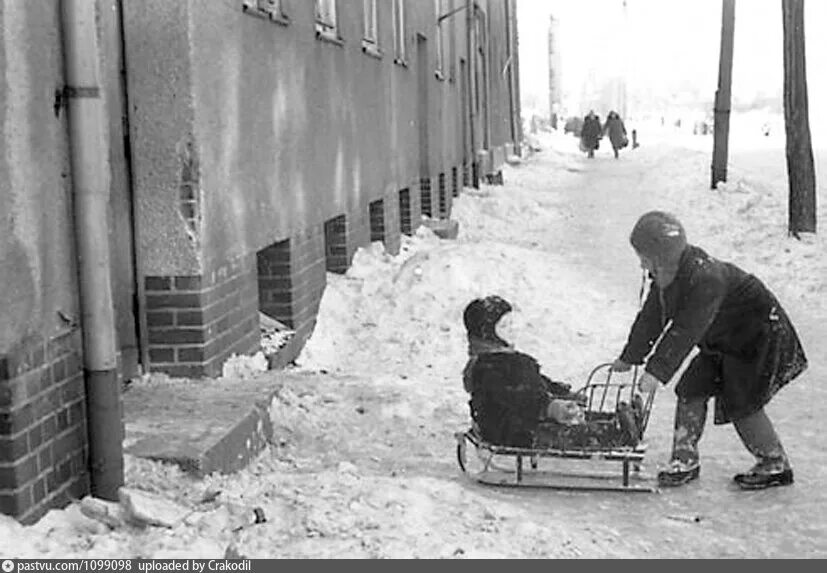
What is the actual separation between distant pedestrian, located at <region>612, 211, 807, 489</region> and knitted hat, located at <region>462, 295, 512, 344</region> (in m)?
0.63

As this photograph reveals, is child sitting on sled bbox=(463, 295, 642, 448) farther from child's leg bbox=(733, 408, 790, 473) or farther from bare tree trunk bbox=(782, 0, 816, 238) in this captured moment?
bare tree trunk bbox=(782, 0, 816, 238)

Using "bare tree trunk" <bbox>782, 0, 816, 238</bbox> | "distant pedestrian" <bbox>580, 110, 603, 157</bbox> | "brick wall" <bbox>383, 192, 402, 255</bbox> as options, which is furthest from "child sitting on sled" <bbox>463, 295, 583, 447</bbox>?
"distant pedestrian" <bbox>580, 110, 603, 157</bbox>

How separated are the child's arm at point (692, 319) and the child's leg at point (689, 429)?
14.4 inches

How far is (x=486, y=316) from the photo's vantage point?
Result: 5.56 m

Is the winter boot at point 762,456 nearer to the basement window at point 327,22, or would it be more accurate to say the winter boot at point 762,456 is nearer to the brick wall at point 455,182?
the basement window at point 327,22

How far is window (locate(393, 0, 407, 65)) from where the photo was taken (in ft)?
44.5

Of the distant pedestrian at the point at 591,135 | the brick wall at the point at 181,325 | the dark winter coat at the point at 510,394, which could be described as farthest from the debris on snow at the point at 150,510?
the distant pedestrian at the point at 591,135

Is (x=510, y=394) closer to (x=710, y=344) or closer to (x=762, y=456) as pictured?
(x=710, y=344)

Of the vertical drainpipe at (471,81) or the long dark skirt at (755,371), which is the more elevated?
the vertical drainpipe at (471,81)

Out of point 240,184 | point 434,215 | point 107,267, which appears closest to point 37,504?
point 107,267

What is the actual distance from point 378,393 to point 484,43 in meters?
22.5

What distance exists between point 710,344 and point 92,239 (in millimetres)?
2892

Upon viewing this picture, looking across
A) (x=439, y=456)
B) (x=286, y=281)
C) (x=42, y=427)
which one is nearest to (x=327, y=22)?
(x=286, y=281)

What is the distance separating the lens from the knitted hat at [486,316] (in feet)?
18.3
